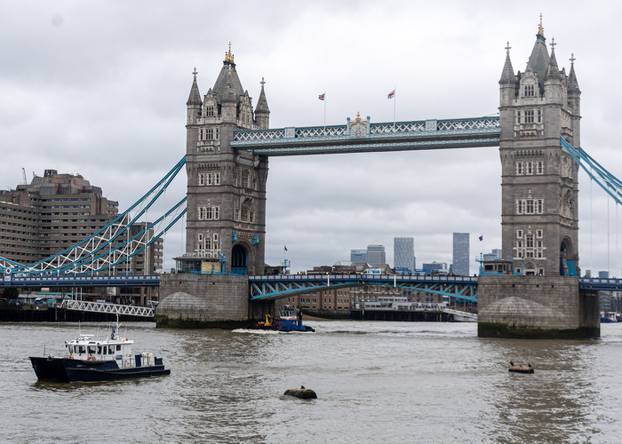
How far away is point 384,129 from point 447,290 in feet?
66.1

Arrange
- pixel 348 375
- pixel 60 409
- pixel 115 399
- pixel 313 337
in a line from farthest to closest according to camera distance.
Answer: pixel 313 337, pixel 348 375, pixel 115 399, pixel 60 409

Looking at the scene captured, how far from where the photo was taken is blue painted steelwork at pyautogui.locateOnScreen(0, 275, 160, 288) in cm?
14175

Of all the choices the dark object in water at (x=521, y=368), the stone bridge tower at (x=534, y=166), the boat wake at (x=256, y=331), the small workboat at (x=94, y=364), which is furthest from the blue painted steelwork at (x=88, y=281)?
the dark object in water at (x=521, y=368)

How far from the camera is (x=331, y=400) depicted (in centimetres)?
5825

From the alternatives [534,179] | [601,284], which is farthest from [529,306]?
[534,179]

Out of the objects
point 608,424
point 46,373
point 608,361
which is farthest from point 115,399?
point 608,361

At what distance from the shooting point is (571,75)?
12719cm

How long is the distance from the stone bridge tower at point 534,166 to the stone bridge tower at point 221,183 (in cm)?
3526

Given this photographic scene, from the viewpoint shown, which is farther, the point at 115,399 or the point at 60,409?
the point at 115,399

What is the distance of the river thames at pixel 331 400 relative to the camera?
48.8 m

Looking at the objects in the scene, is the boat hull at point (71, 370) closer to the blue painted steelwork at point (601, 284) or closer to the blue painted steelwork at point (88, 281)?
the blue painted steelwork at point (601, 284)

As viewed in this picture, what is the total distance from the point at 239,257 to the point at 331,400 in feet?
280

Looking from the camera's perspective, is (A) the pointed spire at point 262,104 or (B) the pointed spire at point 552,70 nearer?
(B) the pointed spire at point 552,70

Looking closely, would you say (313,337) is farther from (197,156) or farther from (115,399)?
(115,399)
